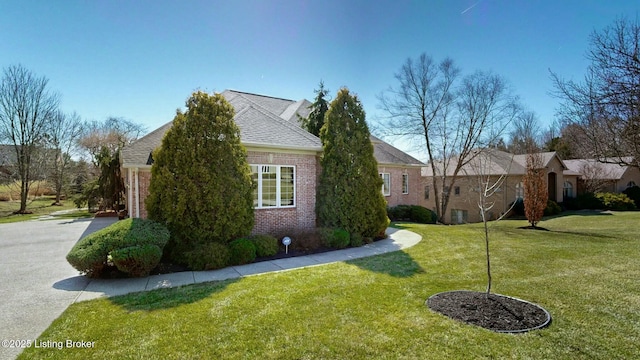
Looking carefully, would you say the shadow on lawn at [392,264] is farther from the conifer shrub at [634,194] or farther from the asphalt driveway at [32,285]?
the conifer shrub at [634,194]

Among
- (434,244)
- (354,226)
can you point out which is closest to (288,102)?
(354,226)

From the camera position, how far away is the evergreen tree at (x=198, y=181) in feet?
26.3

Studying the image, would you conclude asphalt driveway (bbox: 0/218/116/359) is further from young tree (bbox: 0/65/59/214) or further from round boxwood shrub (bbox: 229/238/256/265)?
young tree (bbox: 0/65/59/214)

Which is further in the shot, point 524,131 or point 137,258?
point 524,131

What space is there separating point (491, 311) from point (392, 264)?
3.20m

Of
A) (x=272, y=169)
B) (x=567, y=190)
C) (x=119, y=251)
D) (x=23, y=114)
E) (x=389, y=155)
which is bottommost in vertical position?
(x=119, y=251)

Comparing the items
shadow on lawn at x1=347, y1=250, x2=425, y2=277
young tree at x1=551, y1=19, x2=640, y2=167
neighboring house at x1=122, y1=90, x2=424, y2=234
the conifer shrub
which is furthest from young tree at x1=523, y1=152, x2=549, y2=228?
the conifer shrub

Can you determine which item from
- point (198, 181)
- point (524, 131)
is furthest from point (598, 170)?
point (198, 181)

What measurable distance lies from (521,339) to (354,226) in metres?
6.96

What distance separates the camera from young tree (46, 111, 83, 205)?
27031 millimetres

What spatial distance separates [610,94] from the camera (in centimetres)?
585

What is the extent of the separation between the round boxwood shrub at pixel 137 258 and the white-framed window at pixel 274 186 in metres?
3.99

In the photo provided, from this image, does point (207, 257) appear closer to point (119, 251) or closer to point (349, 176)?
point (119, 251)

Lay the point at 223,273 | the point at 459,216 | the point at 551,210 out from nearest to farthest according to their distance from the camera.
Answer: the point at 223,273, the point at 551,210, the point at 459,216
